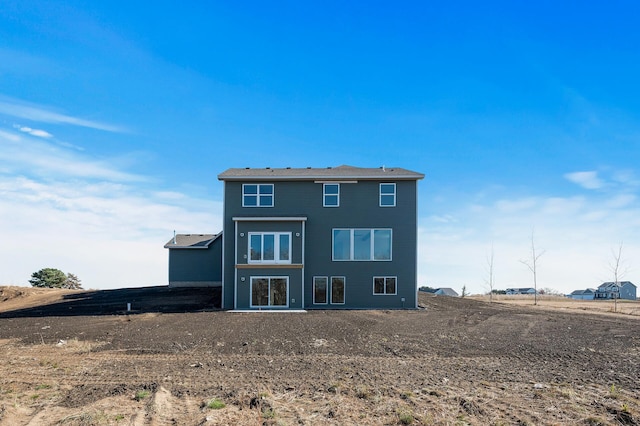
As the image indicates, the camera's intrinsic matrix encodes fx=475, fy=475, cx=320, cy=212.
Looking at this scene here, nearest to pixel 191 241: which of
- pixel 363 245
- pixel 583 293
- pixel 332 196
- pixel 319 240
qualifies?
pixel 319 240

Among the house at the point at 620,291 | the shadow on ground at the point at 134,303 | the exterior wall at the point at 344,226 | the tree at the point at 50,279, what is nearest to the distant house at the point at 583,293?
the house at the point at 620,291

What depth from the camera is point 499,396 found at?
27.7 ft

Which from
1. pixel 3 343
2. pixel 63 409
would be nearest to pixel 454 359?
pixel 63 409

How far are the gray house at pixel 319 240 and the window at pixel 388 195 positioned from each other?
6cm

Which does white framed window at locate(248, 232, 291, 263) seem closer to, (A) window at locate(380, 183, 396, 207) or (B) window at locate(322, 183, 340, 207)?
(B) window at locate(322, 183, 340, 207)

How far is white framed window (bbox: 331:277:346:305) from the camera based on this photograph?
26.1 meters

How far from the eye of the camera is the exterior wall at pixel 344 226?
85.5ft

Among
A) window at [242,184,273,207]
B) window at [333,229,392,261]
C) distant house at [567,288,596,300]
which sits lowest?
distant house at [567,288,596,300]

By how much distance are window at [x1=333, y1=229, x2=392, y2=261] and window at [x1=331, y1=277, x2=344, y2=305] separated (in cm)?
121

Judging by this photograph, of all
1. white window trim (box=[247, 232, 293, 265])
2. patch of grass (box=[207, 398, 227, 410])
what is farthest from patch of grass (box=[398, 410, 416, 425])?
white window trim (box=[247, 232, 293, 265])

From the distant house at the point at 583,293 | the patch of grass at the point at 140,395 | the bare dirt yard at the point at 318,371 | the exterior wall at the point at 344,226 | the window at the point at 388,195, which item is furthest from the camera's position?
the distant house at the point at 583,293

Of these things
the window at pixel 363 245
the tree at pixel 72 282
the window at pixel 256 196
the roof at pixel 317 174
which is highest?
the roof at pixel 317 174

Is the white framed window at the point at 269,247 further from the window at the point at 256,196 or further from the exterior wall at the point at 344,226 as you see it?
the window at the point at 256,196

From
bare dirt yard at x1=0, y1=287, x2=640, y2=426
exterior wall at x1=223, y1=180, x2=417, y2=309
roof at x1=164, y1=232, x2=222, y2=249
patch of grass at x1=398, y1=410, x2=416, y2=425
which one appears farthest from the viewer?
roof at x1=164, y1=232, x2=222, y2=249
